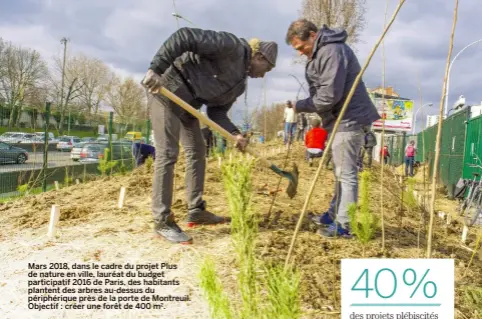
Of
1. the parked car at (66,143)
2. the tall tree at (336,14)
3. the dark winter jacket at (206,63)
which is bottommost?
the parked car at (66,143)

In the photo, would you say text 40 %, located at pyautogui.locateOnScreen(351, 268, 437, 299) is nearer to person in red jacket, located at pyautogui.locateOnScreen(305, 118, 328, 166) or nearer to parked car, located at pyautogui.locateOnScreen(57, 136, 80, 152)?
person in red jacket, located at pyautogui.locateOnScreen(305, 118, 328, 166)

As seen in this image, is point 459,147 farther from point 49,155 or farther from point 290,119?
A: point 49,155

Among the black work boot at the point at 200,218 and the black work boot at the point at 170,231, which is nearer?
the black work boot at the point at 170,231

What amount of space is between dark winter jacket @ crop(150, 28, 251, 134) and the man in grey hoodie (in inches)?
20.2

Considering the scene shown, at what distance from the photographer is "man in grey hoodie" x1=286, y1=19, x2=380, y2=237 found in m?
2.96

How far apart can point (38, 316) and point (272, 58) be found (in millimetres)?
2226

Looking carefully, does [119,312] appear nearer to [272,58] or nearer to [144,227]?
[144,227]

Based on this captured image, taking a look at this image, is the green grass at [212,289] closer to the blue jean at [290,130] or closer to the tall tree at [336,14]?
the blue jean at [290,130]

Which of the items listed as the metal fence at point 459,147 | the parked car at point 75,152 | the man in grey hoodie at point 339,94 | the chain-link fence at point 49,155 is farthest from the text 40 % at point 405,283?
the parked car at point 75,152

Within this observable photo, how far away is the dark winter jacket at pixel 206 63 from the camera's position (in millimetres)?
2674

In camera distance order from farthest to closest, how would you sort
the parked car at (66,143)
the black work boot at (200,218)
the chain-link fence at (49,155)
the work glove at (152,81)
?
the parked car at (66,143) < the chain-link fence at (49,155) < the black work boot at (200,218) < the work glove at (152,81)

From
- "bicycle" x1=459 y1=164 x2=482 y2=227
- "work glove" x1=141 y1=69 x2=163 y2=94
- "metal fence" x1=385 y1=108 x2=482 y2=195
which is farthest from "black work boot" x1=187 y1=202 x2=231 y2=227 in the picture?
"metal fence" x1=385 y1=108 x2=482 y2=195

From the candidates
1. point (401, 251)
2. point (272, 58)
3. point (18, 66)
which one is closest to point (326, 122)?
point (272, 58)

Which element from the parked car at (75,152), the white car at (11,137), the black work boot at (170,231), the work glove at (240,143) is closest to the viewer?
the black work boot at (170,231)
